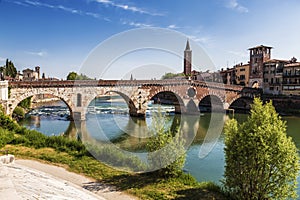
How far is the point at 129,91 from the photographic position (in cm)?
3766

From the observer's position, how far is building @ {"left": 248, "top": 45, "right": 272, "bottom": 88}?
54188mm

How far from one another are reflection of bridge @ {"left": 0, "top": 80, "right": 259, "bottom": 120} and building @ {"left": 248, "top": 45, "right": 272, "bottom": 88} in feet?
18.9

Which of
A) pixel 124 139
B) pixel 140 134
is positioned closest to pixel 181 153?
pixel 124 139

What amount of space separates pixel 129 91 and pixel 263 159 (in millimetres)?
30289

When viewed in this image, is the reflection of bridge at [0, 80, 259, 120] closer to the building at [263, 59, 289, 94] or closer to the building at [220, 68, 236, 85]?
the building at [263, 59, 289, 94]

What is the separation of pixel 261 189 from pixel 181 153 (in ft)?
12.4

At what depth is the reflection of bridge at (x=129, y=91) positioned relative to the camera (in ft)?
94.9

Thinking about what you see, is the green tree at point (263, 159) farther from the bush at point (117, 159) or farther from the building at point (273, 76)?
the building at point (273, 76)

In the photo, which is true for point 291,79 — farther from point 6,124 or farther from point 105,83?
point 6,124

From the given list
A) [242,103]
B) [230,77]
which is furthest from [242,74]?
[242,103]

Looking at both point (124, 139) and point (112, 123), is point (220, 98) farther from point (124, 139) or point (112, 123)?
point (124, 139)

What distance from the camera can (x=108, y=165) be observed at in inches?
501

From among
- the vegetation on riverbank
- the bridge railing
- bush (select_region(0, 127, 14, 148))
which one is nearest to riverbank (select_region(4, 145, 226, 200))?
the vegetation on riverbank

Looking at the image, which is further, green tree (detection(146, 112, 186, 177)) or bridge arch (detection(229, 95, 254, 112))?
bridge arch (detection(229, 95, 254, 112))
